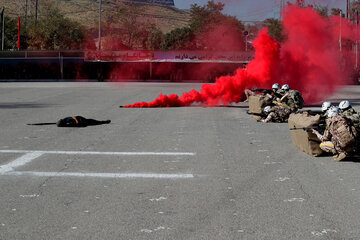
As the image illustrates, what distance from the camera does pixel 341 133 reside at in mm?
10602

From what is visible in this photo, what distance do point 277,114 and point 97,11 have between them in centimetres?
13768

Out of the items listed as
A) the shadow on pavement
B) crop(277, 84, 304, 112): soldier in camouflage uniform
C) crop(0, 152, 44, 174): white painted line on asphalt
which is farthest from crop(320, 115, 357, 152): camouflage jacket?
the shadow on pavement

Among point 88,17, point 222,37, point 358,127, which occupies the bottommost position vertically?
point 358,127

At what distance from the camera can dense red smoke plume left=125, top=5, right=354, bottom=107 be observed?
26688 mm

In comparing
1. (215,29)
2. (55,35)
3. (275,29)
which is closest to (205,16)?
(215,29)

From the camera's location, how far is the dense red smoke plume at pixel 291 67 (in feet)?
87.6

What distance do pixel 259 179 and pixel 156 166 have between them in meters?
2.32

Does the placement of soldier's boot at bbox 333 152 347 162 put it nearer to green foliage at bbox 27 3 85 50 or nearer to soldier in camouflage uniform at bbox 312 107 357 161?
soldier in camouflage uniform at bbox 312 107 357 161

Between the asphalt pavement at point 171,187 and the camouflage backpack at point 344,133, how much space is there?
0.41 metres

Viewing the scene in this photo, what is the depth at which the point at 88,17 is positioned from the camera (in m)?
145

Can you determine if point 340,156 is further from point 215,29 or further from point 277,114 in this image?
point 215,29

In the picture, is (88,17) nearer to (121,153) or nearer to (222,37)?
(222,37)

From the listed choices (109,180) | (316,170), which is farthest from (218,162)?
(109,180)

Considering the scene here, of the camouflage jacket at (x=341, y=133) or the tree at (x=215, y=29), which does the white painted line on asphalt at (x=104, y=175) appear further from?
the tree at (x=215, y=29)
